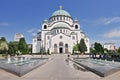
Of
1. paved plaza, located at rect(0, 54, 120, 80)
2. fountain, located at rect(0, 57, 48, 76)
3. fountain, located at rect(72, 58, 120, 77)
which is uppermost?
fountain, located at rect(0, 57, 48, 76)

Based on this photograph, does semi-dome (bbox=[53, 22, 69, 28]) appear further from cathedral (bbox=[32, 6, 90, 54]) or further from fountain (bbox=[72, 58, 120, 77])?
fountain (bbox=[72, 58, 120, 77])

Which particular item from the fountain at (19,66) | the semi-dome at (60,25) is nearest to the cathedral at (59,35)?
the semi-dome at (60,25)

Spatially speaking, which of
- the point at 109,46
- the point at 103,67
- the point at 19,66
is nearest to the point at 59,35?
the point at 19,66

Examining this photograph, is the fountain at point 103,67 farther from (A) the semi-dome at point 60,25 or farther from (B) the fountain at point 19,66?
(A) the semi-dome at point 60,25

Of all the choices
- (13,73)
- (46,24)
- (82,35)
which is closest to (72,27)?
(82,35)

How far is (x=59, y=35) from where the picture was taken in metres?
70.8

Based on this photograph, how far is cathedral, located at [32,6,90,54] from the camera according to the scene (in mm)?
70750

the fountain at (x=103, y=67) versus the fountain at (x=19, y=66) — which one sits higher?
the fountain at (x=19, y=66)

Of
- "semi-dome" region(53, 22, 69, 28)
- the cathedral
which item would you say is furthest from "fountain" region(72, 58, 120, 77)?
"semi-dome" region(53, 22, 69, 28)

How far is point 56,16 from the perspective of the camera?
7981 centimetres

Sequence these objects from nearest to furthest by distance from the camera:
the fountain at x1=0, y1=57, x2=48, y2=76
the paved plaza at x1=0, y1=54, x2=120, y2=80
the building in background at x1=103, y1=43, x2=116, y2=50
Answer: the paved plaza at x1=0, y1=54, x2=120, y2=80, the fountain at x1=0, y1=57, x2=48, y2=76, the building in background at x1=103, y1=43, x2=116, y2=50

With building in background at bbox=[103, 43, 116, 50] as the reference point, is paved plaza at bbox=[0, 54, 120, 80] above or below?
below

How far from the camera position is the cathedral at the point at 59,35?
2785 inches

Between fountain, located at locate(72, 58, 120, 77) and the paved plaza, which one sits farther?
fountain, located at locate(72, 58, 120, 77)
